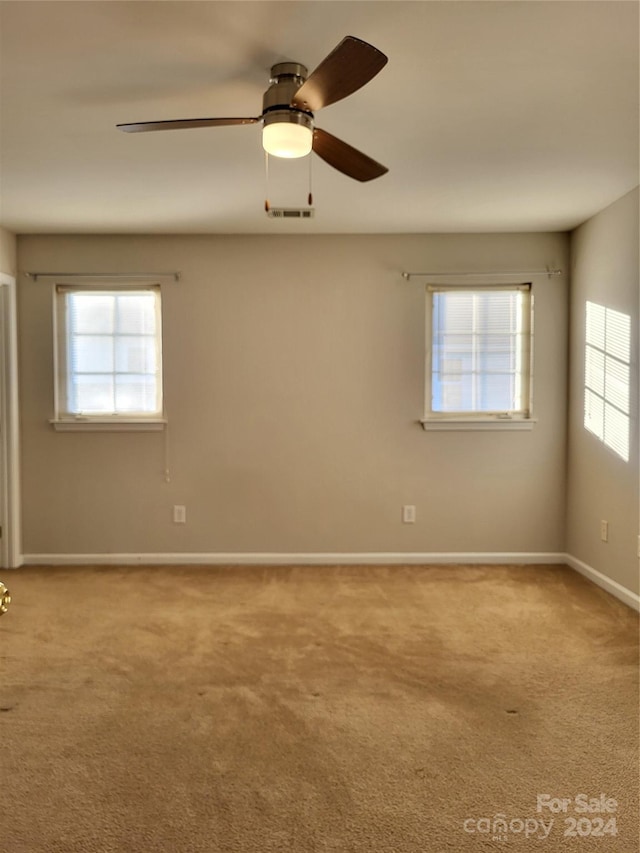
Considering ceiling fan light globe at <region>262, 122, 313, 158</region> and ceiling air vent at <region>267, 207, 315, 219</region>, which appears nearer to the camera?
ceiling fan light globe at <region>262, 122, 313, 158</region>

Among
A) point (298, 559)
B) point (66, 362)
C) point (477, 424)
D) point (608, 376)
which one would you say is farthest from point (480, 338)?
point (66, 362)

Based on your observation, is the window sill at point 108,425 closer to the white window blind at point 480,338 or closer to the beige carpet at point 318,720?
the beige carpet at point 318,720

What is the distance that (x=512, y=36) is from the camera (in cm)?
177

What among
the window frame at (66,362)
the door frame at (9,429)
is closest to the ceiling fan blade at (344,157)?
the window frame at (66,362)

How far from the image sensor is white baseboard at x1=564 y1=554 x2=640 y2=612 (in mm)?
3189

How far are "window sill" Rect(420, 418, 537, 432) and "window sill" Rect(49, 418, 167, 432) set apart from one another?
73.3 inches

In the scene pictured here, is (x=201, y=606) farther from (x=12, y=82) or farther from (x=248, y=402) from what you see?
(x=12, y=82)

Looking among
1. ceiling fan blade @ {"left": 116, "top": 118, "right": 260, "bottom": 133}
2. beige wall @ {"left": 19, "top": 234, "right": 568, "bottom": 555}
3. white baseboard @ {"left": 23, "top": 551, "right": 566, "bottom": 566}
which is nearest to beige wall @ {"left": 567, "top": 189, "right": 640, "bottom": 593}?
beige wall @ {"left": 19, "top": 234, "right": 568, "bottom": 555}

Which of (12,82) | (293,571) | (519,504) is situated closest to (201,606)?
(293,571)

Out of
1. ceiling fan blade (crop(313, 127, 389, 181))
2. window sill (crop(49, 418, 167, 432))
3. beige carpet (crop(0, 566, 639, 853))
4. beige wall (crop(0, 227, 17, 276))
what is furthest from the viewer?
window sill (crop(49, 418, 167, 432))

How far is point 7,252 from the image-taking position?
3855 mm

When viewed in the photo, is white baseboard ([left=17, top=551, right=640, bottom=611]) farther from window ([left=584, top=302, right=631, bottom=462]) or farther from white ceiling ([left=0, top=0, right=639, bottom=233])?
white ceiling ([left=0, top=0, right=639, bottom=233])

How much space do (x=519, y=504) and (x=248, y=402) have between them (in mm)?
2032

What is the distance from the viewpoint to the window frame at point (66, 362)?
13.1ft
